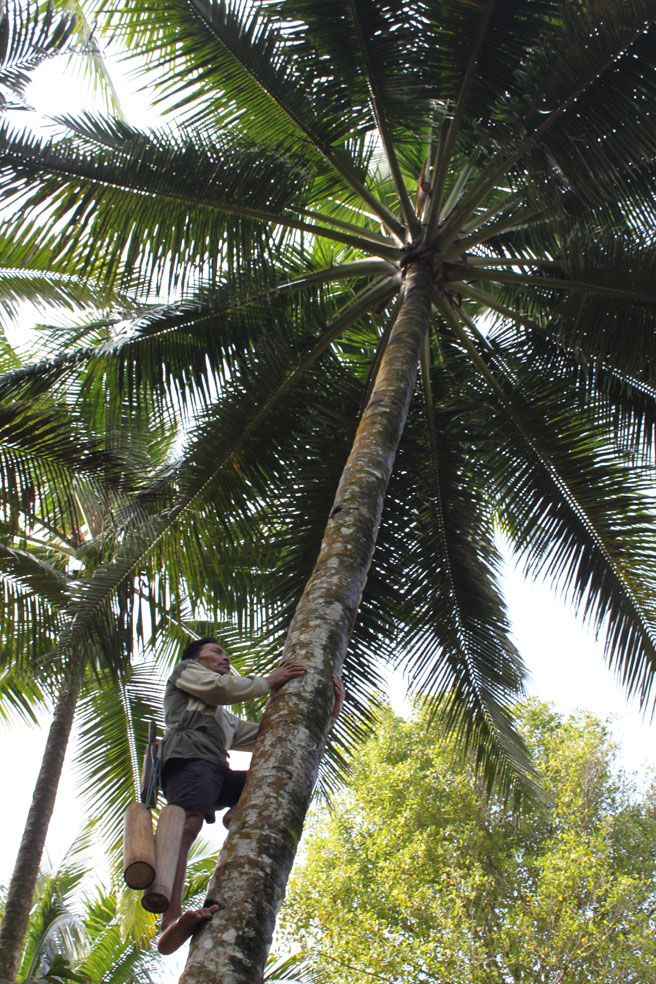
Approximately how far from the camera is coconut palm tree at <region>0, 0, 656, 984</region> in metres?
6.45

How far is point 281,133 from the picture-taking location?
7.57 m

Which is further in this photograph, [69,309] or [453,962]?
[453,962]

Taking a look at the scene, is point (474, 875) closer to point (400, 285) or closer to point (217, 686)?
point (400, 285)

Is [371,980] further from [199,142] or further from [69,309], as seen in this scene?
[199,142]

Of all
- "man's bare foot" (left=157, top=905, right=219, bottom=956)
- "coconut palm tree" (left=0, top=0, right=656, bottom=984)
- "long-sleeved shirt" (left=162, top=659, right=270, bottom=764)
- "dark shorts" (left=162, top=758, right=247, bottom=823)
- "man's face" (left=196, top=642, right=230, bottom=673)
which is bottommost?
"man's bare foot" (left=157, top=905, right=219, bottom=956)

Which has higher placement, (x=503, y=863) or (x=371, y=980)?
(x=503, y=863)

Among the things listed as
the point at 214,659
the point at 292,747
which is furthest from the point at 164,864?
the point at 214,659

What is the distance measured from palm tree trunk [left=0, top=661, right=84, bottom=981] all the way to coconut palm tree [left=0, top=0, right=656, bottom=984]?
7.88ft

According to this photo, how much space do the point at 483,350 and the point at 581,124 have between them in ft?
9.02

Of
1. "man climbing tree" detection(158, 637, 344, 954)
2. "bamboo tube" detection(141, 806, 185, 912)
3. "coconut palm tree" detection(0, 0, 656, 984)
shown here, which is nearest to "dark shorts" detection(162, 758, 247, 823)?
"man climbing tree" detection(158, 637, 344, 954)

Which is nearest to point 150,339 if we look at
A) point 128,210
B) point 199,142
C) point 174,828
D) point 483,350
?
point 128,210

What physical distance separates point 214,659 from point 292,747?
136 centimetres

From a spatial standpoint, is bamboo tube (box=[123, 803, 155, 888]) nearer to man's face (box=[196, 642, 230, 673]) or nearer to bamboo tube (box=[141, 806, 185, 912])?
bamboo tube (box=[141, 806, 185, 912])

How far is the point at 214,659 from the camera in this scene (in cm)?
453
